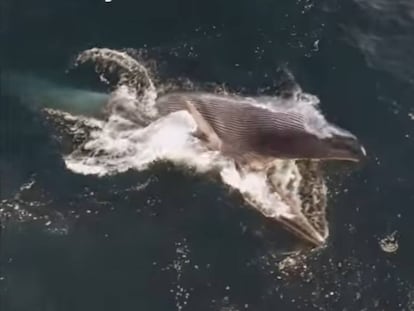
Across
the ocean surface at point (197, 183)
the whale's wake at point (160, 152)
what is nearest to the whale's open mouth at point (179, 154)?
the whale's wake at point (160, 152)

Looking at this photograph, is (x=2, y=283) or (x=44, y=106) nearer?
(x=2, y=283)

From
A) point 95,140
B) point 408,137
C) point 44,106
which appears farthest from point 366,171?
point 44,106

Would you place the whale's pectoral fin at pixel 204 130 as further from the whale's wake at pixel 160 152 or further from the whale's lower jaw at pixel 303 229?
the whale's lower jaw at pixel 303 229

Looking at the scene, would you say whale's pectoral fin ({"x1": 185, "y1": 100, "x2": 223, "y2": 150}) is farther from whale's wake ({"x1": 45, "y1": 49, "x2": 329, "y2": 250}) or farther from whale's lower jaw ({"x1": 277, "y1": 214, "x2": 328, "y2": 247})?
whale's lower jaw ({"x1": 277, "y1": 214, "x2": 328, "y2": 247})

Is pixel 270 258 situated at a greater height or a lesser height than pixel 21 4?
lesser

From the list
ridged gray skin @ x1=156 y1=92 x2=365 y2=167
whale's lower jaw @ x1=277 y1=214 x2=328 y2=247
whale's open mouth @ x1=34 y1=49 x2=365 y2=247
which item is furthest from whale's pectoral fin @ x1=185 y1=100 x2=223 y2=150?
whale's lower jaw @ x1=277 y1=214 x2=328 y2=247

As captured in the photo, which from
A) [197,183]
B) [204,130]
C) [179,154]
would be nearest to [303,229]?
[197,183]

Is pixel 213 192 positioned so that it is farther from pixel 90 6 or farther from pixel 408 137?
pixel 90 6
